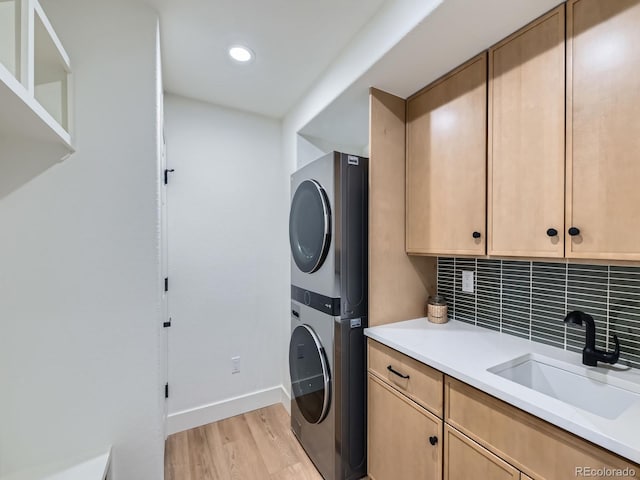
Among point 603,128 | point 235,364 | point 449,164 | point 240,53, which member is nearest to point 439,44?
point 449,164

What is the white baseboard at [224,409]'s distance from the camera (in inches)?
81.2

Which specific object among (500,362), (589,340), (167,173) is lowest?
(500,362)

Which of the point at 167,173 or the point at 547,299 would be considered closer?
the point at 547,299

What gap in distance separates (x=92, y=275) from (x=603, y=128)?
1.95 m

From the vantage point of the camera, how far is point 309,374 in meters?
1.74

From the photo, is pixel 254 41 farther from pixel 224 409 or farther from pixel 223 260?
pixel 224 409

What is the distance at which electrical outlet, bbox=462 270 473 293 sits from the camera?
1.67 metres

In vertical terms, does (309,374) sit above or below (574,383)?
below

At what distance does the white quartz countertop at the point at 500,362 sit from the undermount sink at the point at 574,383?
16mm

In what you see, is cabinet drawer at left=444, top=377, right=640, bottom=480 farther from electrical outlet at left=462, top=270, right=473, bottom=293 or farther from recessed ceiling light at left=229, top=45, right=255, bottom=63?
recessed ceiling light at left=229, top=45, right=255, bottom=63

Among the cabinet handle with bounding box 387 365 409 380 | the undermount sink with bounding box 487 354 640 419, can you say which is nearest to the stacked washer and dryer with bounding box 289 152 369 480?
the cabinet handle with bounding box 387 365 409 380

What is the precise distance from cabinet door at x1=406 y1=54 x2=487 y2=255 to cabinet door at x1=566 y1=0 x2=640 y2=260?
1.09 feet

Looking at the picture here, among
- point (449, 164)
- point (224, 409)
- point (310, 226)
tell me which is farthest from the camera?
point (224, 409)

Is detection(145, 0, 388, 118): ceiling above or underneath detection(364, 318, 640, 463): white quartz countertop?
above
